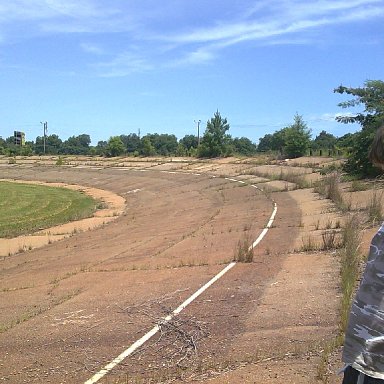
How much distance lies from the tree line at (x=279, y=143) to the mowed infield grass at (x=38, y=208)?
15766 millimetres

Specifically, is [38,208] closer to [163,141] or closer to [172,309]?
[172,309]

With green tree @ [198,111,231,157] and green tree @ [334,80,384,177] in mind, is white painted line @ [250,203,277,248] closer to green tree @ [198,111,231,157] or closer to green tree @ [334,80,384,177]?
green tree @ [334,80,384,177]

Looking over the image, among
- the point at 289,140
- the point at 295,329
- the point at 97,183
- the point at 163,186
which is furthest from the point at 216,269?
the point at 289,140

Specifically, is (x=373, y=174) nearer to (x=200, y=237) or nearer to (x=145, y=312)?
(x=200, y=237)

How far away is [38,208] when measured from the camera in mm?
38906

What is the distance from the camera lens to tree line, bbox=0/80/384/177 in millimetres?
26500

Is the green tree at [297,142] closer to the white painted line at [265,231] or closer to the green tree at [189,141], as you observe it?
the white painted line at [265,231]

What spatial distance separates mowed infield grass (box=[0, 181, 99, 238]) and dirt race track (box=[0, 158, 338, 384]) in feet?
33.1

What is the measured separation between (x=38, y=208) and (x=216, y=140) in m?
48.2

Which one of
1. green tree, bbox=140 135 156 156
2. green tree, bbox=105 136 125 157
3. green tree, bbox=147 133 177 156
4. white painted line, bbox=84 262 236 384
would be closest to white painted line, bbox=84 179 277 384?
white painted line, bbox=84 262 236 384

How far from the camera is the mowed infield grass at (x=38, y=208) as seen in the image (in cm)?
2896

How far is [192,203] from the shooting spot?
3338 centimetres

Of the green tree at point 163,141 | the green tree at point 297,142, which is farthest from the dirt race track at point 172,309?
the green tree at point 163,141

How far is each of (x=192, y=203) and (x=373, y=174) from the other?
11.0m
